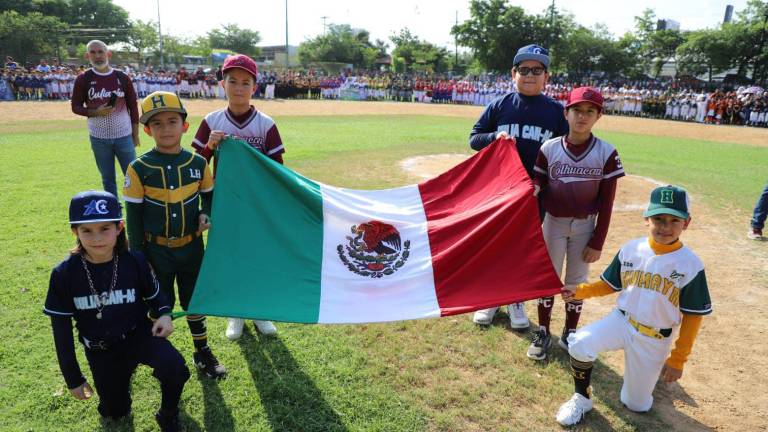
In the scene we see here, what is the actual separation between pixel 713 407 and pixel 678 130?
23595mm

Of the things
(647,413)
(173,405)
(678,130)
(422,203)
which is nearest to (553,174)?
(422,203)

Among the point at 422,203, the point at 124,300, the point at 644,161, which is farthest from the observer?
the point at 644,161

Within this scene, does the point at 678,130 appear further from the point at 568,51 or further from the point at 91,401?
the point at 568,51

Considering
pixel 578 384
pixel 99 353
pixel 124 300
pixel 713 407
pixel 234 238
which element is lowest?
pixel 713 407

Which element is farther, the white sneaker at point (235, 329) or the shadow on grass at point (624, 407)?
the white sneaker at point (235, 329)

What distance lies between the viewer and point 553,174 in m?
3.91

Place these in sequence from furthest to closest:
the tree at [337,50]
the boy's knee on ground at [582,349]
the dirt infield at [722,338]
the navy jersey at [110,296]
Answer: the tree at [337,50], the dirt infield at [722,338], the boy's knee on ground at [582,349], the navy jersey at [110,296]

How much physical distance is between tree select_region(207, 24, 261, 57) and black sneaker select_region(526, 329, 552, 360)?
300 feet

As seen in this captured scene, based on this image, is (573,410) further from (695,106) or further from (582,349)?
(695,106)

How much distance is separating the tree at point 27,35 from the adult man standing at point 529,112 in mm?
54209

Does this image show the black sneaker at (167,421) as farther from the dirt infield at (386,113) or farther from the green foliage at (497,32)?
the green foliage at (497,32)

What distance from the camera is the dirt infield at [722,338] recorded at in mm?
3490

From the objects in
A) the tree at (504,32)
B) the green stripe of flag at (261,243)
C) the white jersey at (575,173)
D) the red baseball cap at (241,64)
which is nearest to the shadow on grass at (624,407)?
the white jersey at (575,173)

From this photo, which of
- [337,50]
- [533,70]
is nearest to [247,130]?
[533,70]
